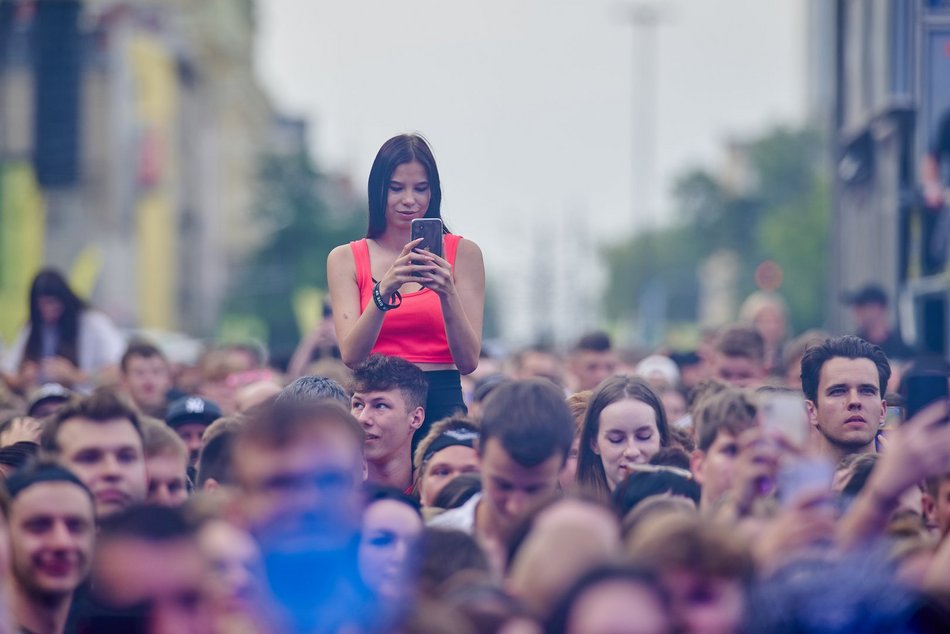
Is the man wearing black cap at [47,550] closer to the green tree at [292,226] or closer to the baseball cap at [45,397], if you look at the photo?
the baseball cap at [45,397]

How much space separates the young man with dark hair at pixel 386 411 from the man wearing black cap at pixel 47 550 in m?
1.94

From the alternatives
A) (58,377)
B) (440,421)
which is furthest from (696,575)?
(58,377)

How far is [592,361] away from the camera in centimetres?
1272

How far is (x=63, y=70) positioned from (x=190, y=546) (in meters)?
28.2

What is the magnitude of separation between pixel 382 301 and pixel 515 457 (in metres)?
1.76

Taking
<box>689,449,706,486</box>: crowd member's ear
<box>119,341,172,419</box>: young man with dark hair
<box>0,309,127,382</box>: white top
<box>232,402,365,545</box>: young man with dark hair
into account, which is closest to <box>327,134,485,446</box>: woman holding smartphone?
<box>689,449,706,486</box>: crowd member's ear

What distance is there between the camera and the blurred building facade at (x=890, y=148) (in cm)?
1425

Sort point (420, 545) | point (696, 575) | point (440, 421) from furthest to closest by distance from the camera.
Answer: point (440, 421)
point (420, 545)
point (696, 575)

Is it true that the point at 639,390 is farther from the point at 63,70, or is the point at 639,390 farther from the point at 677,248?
the point at 677,248

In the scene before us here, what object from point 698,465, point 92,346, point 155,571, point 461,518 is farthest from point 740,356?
point 155,571

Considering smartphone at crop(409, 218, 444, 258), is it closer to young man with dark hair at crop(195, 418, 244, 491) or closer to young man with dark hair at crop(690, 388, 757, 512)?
young man with dark hair at crop(195, 418, 244, 491)

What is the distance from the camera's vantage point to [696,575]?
4359mm

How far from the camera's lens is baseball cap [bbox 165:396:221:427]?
907cm

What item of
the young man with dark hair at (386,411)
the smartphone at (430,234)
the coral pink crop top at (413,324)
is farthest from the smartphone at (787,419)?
the coral pink crop top at (413,324)
